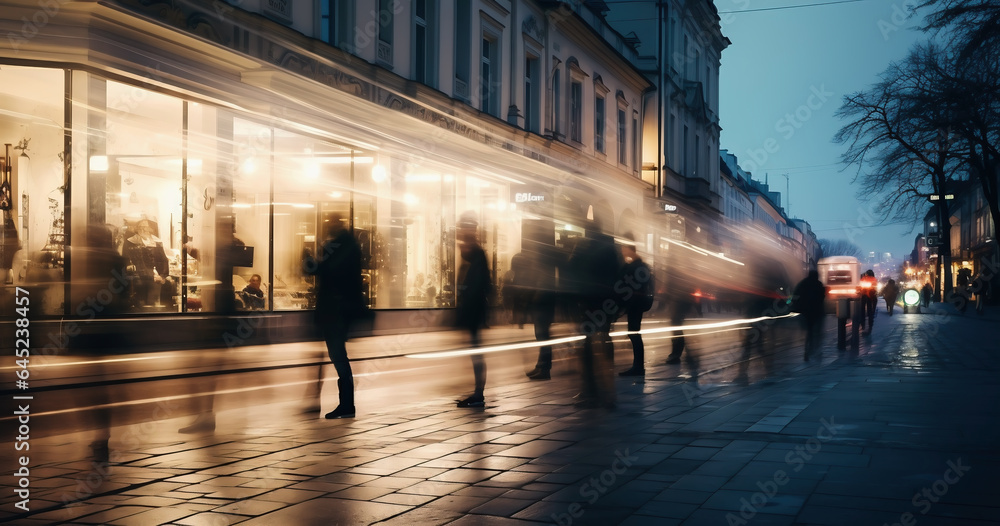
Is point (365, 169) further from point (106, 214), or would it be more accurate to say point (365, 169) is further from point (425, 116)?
point (106, 214)

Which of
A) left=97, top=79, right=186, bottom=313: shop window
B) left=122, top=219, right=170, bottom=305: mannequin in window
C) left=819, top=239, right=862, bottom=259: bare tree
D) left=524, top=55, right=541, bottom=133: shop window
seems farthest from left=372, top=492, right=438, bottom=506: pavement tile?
left=819, top=239, right=862, bottom=259: bare tree

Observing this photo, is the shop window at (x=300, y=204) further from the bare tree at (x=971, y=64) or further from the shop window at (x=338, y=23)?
the bare tree at (x=971, y=64)

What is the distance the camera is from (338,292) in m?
9.04

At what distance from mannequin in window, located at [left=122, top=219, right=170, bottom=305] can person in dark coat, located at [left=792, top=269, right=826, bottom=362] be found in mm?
10580

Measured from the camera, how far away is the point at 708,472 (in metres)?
5.88

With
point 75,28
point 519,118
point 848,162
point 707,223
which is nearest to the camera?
Result: point 75,28

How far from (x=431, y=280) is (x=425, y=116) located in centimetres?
406

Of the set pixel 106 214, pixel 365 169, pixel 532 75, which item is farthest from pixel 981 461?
pixel 532 75

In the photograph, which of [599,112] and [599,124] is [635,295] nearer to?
[599,124]

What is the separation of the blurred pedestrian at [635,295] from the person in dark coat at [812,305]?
470 cm

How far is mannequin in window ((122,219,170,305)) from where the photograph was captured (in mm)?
15234

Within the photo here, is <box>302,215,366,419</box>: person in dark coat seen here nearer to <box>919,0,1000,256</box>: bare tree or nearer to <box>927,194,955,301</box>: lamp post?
<box>919,0,1000,256</box>: bare tree

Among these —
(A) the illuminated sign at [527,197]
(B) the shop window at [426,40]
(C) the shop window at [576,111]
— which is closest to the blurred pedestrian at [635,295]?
(B) the shop window at [426,40]

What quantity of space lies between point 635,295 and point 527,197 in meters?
15.4
